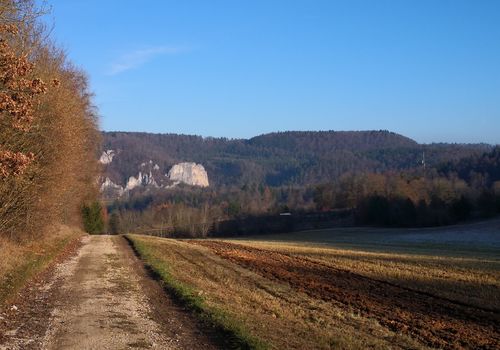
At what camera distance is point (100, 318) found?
38.8 ft

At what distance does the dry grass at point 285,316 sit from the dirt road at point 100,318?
1.18m

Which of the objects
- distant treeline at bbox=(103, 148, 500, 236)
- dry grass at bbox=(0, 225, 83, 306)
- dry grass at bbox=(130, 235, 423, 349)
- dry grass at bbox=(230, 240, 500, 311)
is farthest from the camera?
distant treeline at bbox=(103, 148, 500, 236)

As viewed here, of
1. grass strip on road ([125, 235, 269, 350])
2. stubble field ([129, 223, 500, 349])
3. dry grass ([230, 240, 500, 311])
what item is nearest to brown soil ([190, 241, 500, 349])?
stubble field ([129, 223, 500, 349])

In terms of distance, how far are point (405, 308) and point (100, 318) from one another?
29.3 feet

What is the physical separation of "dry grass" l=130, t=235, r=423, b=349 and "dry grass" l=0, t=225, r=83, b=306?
4718 mm

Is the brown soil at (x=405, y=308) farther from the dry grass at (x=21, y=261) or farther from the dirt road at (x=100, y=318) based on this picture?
the dry grass at (x=21, y=261)

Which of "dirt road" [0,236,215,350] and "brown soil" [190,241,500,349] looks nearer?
"dirt road" [0,236,215,350]

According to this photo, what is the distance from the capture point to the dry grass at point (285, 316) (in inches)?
419

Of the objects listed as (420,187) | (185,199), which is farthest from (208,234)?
(185,199)

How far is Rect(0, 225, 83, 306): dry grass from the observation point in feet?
50.1

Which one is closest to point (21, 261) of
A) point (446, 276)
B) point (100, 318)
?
point (100, 318)

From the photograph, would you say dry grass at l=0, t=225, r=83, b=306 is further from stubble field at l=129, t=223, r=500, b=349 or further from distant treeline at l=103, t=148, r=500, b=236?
distant treeline at l=103, t=148, r=500, b=236

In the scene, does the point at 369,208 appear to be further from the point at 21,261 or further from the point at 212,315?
the point at 212,315

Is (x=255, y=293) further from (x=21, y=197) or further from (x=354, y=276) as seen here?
(x=21, y=197)
